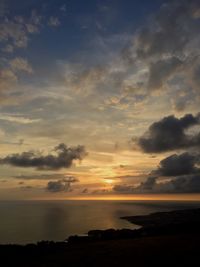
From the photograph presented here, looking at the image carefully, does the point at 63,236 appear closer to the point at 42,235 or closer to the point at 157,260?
the point at 42,235

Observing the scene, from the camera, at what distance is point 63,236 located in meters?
108

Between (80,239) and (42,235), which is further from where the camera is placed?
(42,235)

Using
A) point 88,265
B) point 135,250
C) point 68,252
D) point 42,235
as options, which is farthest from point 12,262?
point 42,235

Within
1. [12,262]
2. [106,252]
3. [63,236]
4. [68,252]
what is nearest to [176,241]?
[106,252]

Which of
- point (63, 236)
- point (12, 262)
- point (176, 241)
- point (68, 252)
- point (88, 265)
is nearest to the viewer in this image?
point (88, 265)

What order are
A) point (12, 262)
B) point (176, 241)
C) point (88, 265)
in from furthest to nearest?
point (176, 241) → point (12, 262) → point (88, 265)

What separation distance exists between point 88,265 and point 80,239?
21.9 m

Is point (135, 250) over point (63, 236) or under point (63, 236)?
over

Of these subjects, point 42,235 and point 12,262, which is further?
point 42,235

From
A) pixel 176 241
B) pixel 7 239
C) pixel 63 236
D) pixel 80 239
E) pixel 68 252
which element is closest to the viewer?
pixel 68 252

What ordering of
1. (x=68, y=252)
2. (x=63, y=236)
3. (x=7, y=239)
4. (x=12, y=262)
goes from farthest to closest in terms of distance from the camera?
1. (x=63, y=236)
2. (x=7, y=239)
3. (x=68, y=252)
4. (x=12, y=262)

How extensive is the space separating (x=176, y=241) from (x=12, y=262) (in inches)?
809

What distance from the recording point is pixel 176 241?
3844 centimetres

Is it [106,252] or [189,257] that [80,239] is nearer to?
[106,252]
